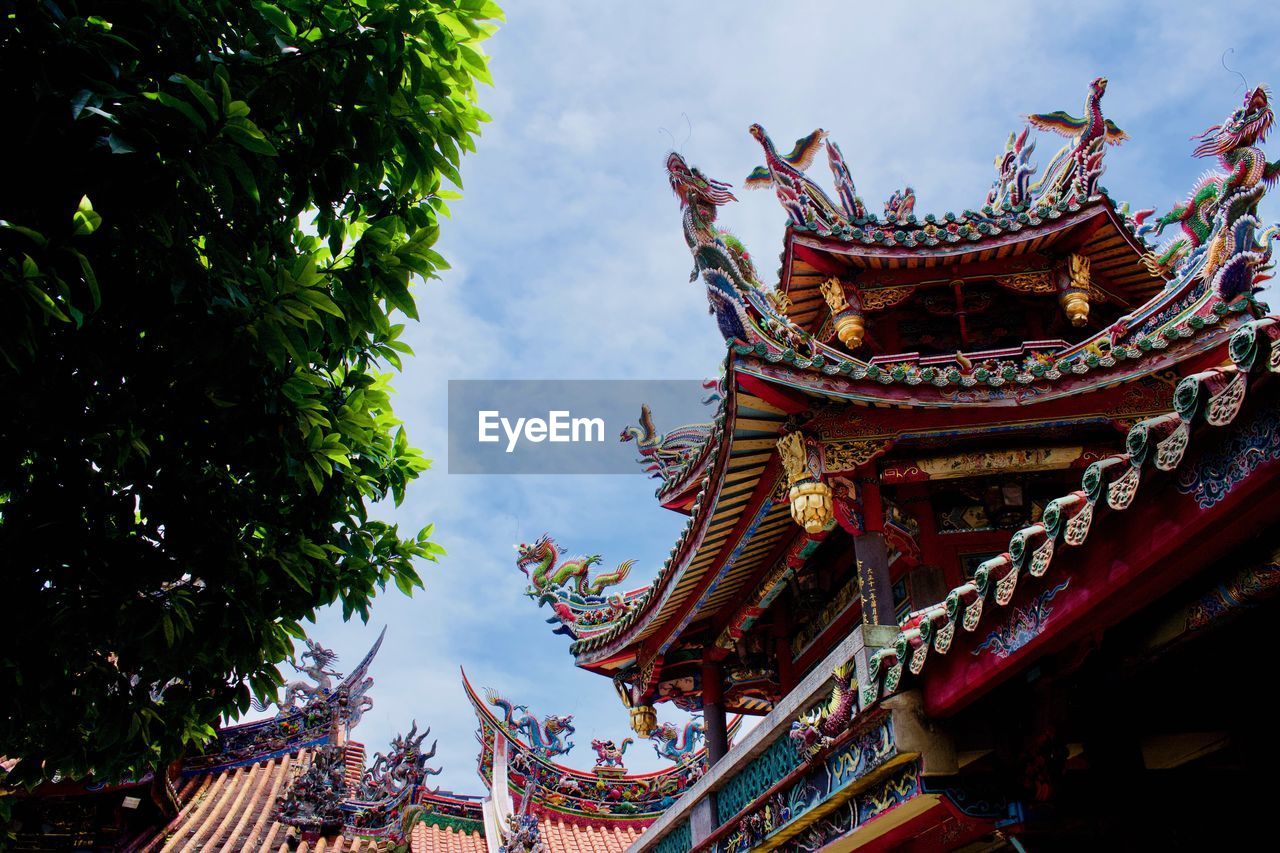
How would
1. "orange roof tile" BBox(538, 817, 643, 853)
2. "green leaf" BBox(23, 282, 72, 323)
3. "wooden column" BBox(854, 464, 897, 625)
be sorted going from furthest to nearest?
"orange roof tile" BBox(538, 817, 643, 853)
"wooden column" BBox(854, 464, 897, 625)
"green leaf" BBox(23, 282, 72, 323)

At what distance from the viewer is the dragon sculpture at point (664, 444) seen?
549 inches

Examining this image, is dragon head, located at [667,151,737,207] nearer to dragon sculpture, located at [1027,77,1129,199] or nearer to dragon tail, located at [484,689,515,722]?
dragon sculpture, located at [1027,77,1129,199]

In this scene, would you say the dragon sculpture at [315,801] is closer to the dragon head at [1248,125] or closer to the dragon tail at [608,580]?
the dragon tail at [608,580]

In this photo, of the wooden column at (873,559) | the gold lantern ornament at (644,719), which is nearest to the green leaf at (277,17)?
the wooden column at (873,559)

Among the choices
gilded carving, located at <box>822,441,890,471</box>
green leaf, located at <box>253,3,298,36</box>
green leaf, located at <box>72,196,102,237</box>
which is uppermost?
green leaf, located at <box>253,3,298,36</box>

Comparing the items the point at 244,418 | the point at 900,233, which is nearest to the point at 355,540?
the point at 244,418

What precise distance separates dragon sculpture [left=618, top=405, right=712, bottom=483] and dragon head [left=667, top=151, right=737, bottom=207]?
4.56m

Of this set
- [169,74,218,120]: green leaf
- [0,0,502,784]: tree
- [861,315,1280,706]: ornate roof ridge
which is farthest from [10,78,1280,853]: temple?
[169,74,218,120]: green leaf

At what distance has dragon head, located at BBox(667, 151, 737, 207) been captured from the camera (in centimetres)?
973

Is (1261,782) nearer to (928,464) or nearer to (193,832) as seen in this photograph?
(928,464)

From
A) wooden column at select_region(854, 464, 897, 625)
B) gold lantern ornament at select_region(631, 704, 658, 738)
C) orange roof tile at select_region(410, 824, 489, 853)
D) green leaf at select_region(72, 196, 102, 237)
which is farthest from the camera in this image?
orange roof tile at select_region(410, 824, 489, 853)

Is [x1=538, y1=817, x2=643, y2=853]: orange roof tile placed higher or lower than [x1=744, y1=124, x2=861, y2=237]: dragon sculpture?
lower

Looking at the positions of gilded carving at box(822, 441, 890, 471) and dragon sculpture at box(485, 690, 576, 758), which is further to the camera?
dragon sculpture at box(485, 690, 576, 758)

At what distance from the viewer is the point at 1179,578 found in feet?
14.2
